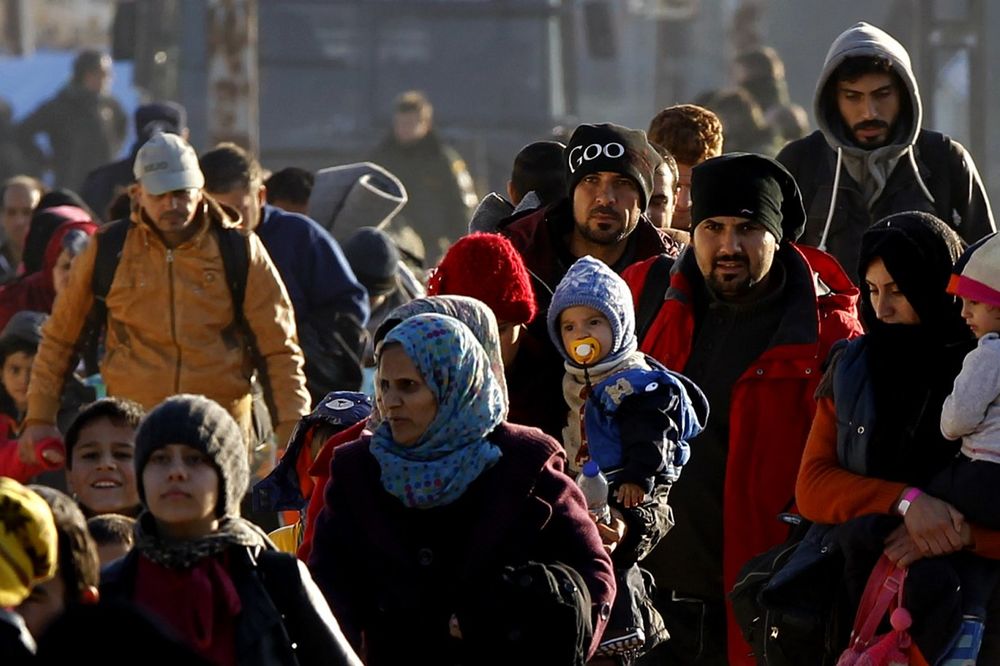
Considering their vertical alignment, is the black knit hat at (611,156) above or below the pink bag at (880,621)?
above

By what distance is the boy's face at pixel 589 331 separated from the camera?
271 inches

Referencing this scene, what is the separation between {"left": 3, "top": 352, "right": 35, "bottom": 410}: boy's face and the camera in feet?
36.8

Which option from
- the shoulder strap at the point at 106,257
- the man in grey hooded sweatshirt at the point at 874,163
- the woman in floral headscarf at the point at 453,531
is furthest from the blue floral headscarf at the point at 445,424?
the shoulder strap at the point at 106,257

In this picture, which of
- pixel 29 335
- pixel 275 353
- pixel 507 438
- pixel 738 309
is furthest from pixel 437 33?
pixel 507 438

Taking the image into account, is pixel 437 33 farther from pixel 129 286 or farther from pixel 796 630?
pixel 796 630

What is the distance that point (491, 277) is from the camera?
278 inches

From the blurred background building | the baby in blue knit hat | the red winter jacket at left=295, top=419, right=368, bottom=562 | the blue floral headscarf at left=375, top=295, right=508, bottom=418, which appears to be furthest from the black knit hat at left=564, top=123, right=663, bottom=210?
the blurred background building

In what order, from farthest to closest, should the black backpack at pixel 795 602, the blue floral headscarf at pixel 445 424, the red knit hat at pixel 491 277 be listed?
the red knit hat at pixel 491 277 < the black backpack at pixel 795 602 < the blue floral headscarf at pixel 445 424

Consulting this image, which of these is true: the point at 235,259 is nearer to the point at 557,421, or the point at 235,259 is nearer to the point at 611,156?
the point at 611,156

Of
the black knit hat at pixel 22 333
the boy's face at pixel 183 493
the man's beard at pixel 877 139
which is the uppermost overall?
the man's beard at pixel 877 139

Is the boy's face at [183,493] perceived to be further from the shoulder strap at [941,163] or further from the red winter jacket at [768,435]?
the shoulder strap at [941,163]

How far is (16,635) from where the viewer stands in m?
4.97

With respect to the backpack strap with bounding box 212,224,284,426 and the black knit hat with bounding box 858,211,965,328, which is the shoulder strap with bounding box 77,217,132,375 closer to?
the backpack strap with bounding box 212,224,284,426

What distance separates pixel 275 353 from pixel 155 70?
9.69 meters
